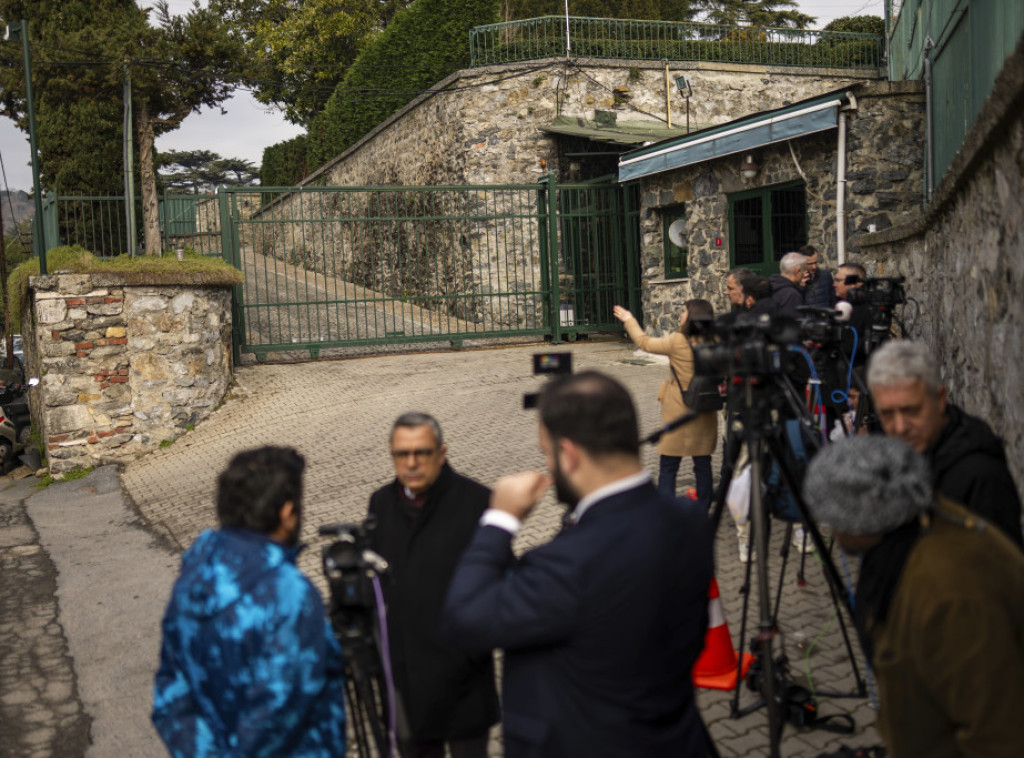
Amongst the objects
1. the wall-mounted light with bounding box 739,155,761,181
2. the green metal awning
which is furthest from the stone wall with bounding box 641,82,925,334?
the green metal awning

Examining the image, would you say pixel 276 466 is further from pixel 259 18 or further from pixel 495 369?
pixel 259 18

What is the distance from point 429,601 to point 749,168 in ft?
33.3

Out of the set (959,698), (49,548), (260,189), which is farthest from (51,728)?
(260,189)

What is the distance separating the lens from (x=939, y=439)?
257 centimetres

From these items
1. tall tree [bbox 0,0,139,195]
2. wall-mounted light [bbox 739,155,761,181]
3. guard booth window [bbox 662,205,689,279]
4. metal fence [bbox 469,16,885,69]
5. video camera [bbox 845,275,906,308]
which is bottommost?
video camera [bbox 845,275,906,308]

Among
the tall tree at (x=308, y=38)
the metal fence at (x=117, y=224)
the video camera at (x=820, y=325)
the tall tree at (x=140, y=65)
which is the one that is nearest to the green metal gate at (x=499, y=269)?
the metal fence at (x=117, y=224)

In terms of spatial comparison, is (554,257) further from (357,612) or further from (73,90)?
(357,612)

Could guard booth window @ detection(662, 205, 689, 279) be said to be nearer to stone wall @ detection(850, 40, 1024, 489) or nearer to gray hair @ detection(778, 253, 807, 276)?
gray hair @ detection(778, 253, 807, 276)

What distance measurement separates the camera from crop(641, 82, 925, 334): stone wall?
33.9 ft

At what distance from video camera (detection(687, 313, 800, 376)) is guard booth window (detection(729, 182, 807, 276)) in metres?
8.83

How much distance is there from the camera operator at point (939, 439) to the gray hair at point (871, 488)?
1.73ft

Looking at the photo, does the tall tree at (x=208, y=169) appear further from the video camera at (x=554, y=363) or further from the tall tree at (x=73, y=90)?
the video camera at (x=554, y=363)

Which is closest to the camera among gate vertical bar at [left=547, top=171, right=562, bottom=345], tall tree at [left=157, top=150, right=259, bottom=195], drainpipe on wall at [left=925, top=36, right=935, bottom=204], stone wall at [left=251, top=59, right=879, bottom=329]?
drainpipe on wall at [left=925, top=36, right=935, bottom=204]

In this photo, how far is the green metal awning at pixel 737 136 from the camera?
34.4 ft
